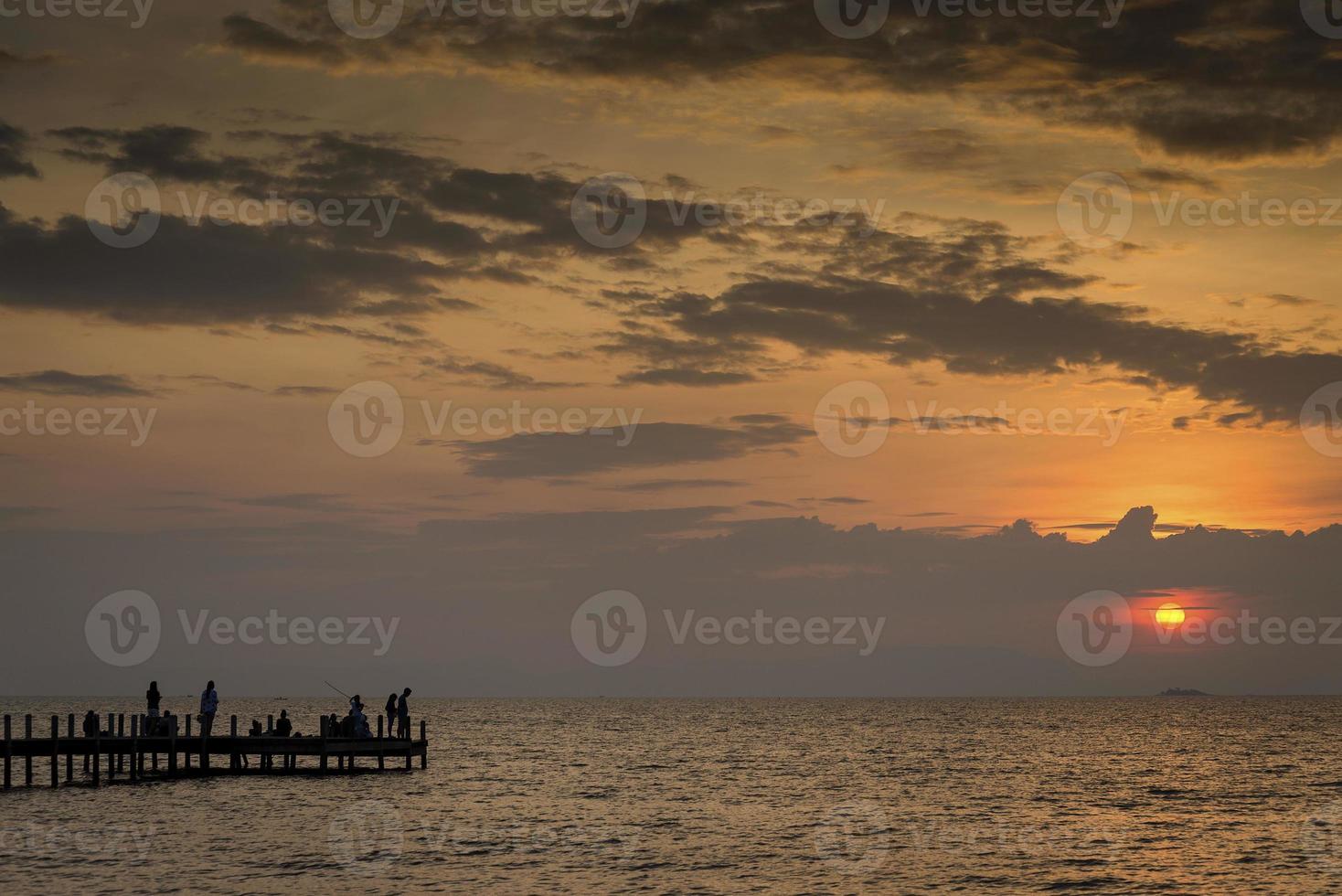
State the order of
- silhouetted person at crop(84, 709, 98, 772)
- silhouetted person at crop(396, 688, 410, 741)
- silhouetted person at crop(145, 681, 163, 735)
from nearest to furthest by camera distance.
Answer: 1. silhouetted person at crop(84, 709, 98, 772)
2. silhouetted person at crop(145, 681, 163, 735)
3. silhouetted person at crop(396, 688, 410, 741)

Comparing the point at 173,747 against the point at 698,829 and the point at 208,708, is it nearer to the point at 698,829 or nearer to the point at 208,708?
the point at 208,708

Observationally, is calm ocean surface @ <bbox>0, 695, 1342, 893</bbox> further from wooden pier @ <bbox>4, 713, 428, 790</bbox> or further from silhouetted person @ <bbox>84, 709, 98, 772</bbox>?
silhouetted person @ <bbox>84, 709, 98, 772</bbox>

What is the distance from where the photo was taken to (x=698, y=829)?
153 feet

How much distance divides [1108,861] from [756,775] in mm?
32732

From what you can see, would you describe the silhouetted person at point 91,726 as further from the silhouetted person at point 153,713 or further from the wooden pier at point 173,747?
the silhouetted person at point 153,713

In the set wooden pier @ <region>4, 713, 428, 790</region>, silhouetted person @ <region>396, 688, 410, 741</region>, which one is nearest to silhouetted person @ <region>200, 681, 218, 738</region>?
wooden pier @ <region>4, 713, 428, 790</region>

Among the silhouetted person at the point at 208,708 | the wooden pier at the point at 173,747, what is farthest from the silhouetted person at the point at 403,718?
the silhouetted person at the point at 208,708

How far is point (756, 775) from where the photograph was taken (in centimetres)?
7138

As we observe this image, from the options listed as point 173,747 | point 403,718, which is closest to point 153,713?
point 173,747

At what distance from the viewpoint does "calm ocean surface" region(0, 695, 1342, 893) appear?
118ft

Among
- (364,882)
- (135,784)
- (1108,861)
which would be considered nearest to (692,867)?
(364,882)

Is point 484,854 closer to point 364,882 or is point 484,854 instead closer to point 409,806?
point 364,882

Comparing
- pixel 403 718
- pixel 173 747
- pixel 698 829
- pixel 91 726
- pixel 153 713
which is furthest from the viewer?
pixel 403 718

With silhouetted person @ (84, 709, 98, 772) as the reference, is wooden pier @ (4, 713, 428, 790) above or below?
below
